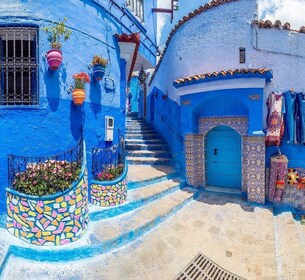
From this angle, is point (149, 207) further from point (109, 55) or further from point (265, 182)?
point (109, 55)

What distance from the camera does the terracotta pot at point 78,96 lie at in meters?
5.14

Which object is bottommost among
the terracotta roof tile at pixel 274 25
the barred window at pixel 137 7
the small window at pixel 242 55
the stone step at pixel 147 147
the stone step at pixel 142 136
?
the stone step at pixel 147 147

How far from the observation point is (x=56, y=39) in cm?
502

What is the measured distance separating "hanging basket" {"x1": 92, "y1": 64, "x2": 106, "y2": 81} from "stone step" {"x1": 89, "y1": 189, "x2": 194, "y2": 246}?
3.55 m

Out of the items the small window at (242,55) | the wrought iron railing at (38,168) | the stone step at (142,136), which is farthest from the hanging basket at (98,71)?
the stone step at (142,136)

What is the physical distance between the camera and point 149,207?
5.86m

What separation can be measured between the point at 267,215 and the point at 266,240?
3.85ft

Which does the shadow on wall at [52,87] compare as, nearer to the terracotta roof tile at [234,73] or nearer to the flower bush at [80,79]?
the flower bush at [80,79]

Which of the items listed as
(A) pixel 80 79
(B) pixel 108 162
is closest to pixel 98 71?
(A) pixel 80 79

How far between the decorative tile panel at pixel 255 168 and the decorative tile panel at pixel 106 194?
154 inches

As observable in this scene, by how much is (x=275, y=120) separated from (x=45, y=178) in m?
6.23

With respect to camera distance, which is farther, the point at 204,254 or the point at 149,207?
the point at 149,207

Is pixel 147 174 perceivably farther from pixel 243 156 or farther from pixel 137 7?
pixel 137 7

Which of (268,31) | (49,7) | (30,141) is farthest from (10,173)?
(268,31)
